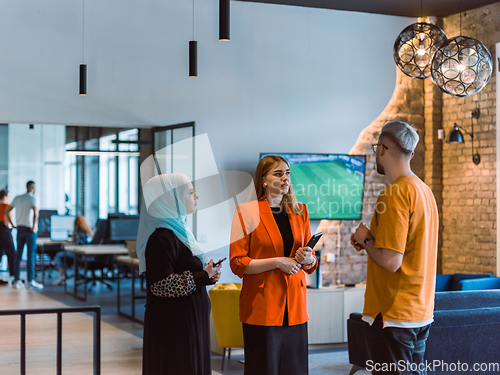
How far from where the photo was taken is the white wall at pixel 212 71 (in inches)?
251

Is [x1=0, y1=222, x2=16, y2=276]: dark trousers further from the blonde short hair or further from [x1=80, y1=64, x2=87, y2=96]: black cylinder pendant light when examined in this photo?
the blonde short hair

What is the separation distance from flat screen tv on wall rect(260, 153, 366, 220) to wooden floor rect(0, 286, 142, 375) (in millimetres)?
2579

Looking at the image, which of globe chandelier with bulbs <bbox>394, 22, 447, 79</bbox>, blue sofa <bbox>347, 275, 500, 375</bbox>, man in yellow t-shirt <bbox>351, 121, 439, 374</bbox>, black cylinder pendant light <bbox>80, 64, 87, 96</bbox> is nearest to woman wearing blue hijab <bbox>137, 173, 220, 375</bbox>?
man in yellow t-shirt <bbox>351, 121, 439, 374</bbox>

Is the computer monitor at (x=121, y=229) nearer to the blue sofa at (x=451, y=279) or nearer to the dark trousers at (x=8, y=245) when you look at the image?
the dark trousers at (x=8, y=245)

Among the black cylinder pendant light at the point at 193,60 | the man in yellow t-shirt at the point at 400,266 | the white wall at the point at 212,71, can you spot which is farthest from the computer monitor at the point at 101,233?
the man in yellow t-shirt at the point at 400,266

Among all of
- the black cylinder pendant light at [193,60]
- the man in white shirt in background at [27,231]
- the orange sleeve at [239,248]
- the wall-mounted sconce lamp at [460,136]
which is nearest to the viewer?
the orange sleeve at [239,248]

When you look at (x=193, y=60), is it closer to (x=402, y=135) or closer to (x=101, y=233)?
(x=402, y=135)

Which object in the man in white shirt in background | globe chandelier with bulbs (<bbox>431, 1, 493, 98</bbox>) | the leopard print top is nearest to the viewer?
the leopard print top

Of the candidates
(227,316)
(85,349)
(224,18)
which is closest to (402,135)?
(224,18)

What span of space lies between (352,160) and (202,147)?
190cm

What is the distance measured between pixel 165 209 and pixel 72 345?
3.88 metres

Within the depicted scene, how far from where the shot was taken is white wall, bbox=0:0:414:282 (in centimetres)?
639

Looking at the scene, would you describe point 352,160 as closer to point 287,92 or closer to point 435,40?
point 287,92

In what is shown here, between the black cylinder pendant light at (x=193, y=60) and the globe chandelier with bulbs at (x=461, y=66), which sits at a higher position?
the black cylinder pendant light at (x=193, y=60)
